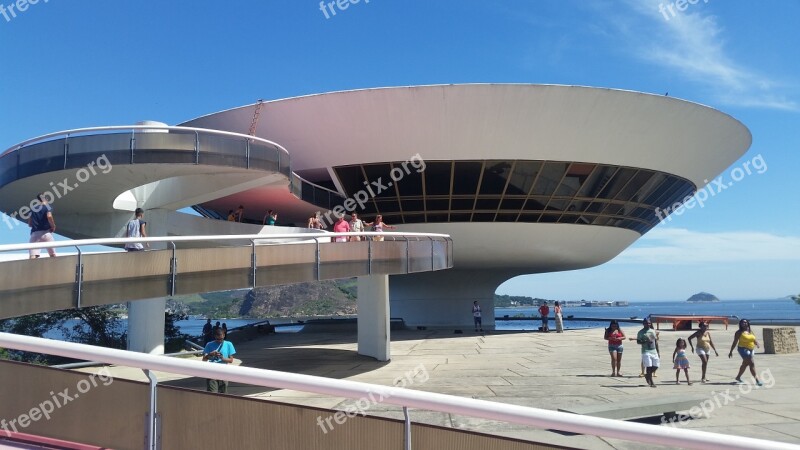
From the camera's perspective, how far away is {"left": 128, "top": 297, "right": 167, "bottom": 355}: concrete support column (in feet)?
59.6

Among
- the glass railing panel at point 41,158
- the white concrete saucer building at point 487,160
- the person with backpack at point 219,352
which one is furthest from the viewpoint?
the white concrete saucer building at point 487,160

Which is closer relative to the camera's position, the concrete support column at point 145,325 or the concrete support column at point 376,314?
the concrete support column at point 145,325

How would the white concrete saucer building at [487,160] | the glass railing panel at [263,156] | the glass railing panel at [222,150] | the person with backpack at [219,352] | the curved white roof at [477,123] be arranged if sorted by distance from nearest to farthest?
the person with backpack at [219,352], the glass railing panel at [222,150], the glass railing panel at [263,156], the curved white roof at [477,123], the white concrete saucer building at [487,160]

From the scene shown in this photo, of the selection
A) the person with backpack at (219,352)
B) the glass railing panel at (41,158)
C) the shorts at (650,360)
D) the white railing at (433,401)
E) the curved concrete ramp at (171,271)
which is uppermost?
the glass railing panel at (41,158)

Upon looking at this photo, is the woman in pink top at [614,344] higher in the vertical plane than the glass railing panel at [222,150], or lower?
lower

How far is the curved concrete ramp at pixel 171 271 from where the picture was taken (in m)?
8.35

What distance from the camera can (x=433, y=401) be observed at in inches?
132

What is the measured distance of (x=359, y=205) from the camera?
29.3 metres

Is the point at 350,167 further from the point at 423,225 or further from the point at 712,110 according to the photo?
the point at 712,110

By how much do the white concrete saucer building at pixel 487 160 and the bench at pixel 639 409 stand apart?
50.2ft

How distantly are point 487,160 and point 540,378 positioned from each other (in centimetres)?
1387

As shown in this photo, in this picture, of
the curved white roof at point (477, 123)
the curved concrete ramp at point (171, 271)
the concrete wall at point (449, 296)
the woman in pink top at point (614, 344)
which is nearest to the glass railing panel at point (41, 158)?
the curved concrete ramp at point (171, 271)

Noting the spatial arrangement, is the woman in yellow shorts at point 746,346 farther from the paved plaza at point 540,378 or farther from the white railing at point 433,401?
the white railing at point 433,401

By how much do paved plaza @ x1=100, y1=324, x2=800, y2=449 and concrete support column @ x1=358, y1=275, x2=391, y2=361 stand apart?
562 mm
